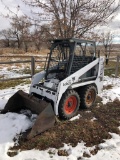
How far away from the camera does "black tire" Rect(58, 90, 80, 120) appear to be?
3913 millimetres

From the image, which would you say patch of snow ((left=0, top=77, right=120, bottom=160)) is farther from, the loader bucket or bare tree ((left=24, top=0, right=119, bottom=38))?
bare tree ((left=24, top=0, right=119, bottom=38))

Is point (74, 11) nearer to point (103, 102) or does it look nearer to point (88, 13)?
point (88, 13)

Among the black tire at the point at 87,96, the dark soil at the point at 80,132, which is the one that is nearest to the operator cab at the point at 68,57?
the black tire at the point at 87,96

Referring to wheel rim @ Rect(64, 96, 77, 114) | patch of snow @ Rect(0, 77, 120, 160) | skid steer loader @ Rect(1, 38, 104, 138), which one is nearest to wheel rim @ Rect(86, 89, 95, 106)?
skid steer loader @ Rect(1, 38, 104, 138)

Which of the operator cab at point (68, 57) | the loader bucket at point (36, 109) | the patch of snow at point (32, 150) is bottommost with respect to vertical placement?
the patch of snow at point (32, 150)

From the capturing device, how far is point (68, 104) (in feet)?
13.7

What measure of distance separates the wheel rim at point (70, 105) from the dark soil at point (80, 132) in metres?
0.30

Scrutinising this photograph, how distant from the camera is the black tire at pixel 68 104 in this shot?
12.8 ft

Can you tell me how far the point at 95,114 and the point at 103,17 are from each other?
3543 millimetres

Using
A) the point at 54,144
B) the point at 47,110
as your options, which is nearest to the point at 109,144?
the point at 54,144

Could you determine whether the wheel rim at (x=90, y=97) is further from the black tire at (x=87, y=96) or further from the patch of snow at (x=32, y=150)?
the patch of snow at (x=32, y=150)

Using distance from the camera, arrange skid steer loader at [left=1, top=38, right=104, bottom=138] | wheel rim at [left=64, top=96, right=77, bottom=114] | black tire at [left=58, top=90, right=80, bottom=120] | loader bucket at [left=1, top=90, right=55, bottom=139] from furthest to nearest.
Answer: wheel rim at [left=64, top=96, right=77, bottom=114], black tire at [left=58, top=90, right=80, bottom=120], skid steer loader at [left=1, top=38, right=104, bottom=138], loader bucket at [left=1, top=90, right=55, bottom=139]

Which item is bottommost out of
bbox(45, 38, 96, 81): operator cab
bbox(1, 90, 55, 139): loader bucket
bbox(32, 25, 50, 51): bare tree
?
bbox(1, 90, 55, 139): loader bucket

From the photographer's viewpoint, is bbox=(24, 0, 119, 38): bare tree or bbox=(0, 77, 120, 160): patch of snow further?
bbox=(24, 0, 119, 38): bare tree
